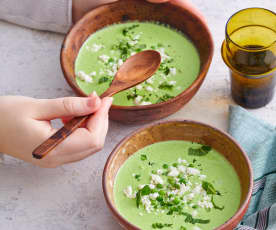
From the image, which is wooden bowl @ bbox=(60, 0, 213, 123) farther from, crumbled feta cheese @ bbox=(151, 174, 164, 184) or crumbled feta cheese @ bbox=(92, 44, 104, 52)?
crumbled feta cheese @ bbox=(151, 174, 164, 184)

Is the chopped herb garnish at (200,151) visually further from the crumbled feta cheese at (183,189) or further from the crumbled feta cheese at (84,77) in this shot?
the crumbled feta cheese at (84,77)

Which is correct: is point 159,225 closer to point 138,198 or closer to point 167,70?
point 138,198

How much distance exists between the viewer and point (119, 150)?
1.27 meters

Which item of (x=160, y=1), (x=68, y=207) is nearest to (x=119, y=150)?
(x=68, y=207)

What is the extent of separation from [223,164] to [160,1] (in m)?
0.59

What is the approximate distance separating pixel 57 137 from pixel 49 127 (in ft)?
0.41

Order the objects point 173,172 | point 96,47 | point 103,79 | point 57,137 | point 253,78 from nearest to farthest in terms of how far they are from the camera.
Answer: point 57,137, point 173,172, point 253,78, point 103,79, point 96,47

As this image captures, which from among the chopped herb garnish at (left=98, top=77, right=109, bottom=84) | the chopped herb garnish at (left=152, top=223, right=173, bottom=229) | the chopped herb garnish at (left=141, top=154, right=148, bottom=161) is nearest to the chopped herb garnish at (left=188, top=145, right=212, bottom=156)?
the chopped herb garnish at (left=141, top=154, right=148, bottom=161)

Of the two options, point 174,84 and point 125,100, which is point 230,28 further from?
point 125,100

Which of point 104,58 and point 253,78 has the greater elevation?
point 253,78

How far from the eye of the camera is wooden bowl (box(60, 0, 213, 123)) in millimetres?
1361

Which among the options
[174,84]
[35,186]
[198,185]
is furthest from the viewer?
[174,84]

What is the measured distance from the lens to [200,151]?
4.32ft

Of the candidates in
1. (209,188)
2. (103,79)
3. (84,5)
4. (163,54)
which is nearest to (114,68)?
(103,79)
